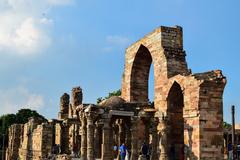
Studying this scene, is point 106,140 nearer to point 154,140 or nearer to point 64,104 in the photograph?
point 154,140

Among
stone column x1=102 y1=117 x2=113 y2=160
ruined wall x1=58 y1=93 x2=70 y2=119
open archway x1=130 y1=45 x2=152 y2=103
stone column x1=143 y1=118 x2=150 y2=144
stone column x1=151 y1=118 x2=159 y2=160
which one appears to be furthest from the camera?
ruined wall x1=58 y1=93 x2=70 y2=119

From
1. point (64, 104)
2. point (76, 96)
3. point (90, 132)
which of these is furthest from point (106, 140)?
point (64, 104)

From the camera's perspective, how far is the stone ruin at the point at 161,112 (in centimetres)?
1508

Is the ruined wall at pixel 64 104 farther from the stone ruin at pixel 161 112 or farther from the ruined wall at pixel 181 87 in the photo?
the ruined wall at pixel 181 87

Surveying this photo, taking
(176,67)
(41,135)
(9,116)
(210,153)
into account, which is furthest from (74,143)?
(9,116)

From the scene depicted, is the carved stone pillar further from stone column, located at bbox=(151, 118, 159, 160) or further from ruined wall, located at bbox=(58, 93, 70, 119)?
ruined wall, located at bbox=(58, 93, 70, 119)

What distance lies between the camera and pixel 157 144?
17.5 metres

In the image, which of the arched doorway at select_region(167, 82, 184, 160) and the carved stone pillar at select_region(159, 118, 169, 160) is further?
the arched doorway at select_region(167, 82, 184, 160)

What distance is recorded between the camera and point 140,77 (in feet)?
72.1

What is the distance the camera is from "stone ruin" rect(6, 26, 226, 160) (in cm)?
1508

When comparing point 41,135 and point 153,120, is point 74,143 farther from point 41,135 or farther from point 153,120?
point 153,120

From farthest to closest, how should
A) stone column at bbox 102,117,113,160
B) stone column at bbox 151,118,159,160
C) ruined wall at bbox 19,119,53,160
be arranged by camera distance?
ruined wall at bbox 19,119,53,160
stone column at bbox 151,118,159,160
stone column at bbox 102,117,113,160

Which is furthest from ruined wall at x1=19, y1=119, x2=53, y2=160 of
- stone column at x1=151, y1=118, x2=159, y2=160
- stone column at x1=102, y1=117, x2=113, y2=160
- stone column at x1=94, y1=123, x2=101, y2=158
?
stone column at x1=151, y1=118, x2=159, y2=160

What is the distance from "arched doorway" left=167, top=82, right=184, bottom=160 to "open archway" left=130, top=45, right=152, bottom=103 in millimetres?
3720
